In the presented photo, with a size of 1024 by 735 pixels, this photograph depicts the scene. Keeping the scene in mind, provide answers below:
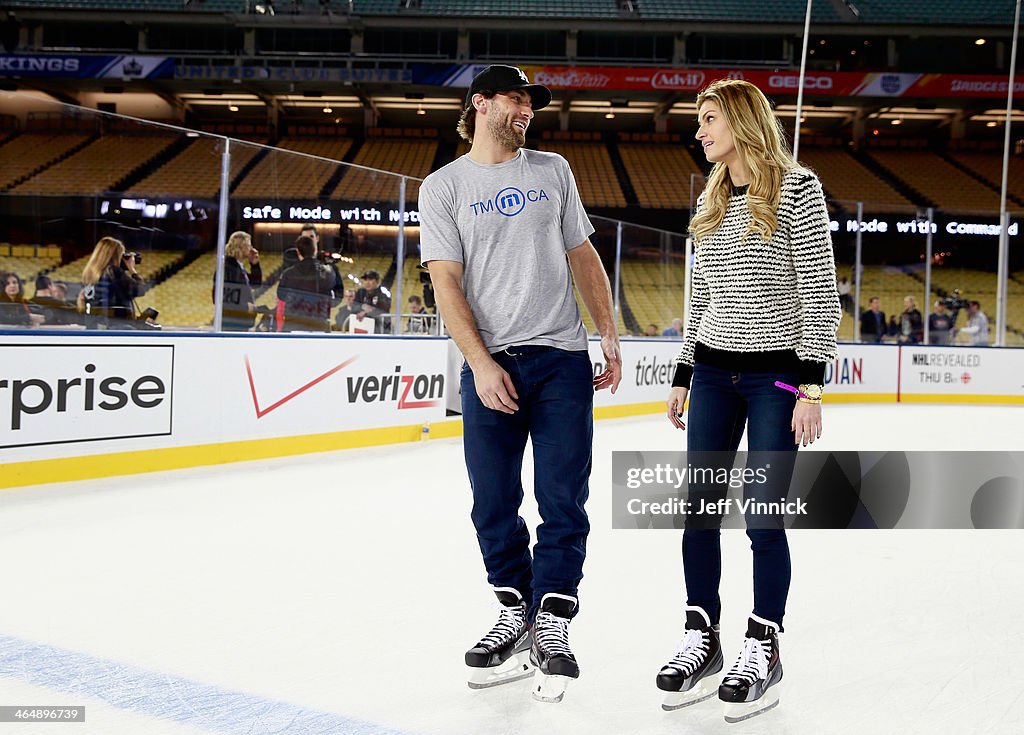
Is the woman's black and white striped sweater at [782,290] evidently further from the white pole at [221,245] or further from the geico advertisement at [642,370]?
the geico advertisement at [642,370]

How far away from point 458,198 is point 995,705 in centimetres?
168

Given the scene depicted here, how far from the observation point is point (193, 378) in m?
6.02

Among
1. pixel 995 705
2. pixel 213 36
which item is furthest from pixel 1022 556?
pixel 213 36

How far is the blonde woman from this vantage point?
6.70 feet

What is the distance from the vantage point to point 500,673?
227 cm

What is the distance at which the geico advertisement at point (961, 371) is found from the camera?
13.1 meters

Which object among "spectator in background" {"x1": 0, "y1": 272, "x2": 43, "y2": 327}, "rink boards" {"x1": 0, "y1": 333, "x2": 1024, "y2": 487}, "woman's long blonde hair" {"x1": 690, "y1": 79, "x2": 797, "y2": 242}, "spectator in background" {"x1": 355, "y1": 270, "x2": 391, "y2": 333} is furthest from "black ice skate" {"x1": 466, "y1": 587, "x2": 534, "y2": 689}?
"spectator in background" {"x1": 355, "y1": 270, "x2": 391, "y2": 333}

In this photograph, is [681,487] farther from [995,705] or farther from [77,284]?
[77,284]

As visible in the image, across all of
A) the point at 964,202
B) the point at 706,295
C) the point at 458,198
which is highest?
the point at 964,202

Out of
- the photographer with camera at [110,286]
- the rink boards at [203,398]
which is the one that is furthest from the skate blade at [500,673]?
the photographer with camera at [110,286]

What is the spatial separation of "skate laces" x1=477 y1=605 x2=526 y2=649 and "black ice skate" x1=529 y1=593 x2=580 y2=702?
76 mm

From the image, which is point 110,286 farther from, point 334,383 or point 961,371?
point 961,371

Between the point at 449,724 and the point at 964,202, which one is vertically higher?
the point at 964,202

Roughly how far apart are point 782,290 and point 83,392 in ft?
14.6
